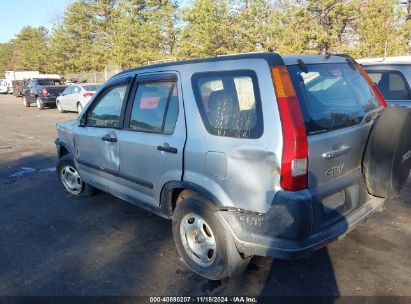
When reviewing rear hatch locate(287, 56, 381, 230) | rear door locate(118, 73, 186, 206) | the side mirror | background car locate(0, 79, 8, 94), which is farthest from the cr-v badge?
background car locate(0, 79, 8, 94)

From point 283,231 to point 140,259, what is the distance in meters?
1.59

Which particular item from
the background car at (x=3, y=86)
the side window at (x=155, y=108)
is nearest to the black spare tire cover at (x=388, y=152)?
the side window at (x=155, y=108)

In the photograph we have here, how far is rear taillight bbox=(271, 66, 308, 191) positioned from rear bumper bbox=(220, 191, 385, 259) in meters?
0.12

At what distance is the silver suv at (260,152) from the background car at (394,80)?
8.29 ft

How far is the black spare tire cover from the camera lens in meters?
2.87

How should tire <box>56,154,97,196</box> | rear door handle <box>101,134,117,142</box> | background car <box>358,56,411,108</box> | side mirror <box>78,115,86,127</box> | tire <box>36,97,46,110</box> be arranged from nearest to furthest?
rear door handle <box>101,134,117,142</box> < side mirror <box>78,115,86,127</box> < tire <box>56,154,97,196</box> < background car <box>358,56,411,108</box> < tire <box>36,97,46,110</box>

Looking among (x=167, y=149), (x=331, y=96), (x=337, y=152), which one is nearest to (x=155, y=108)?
(x=167, y=149)

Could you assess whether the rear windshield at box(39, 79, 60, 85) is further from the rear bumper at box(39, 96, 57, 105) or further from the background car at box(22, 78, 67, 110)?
the rear bumper at box(39, 96, 57, 105)

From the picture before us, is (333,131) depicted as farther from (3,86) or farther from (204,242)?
(3,86)

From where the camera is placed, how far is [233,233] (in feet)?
9.31

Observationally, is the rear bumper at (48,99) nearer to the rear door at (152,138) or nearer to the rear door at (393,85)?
the rear door at (393,85)

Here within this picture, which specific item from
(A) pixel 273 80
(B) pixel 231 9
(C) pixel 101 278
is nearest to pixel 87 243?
(C) pixel 101 278

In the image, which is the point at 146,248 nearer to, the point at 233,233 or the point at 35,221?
the point at 233,233

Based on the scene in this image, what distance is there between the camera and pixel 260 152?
260 cm
